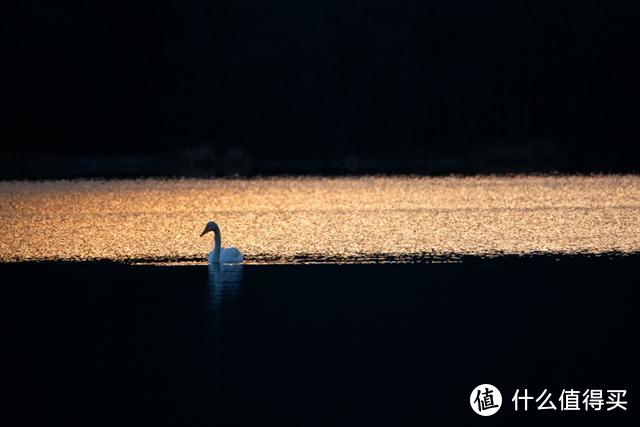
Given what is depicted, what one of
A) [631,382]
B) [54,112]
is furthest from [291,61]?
[631,382]

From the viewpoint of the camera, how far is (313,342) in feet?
49.3

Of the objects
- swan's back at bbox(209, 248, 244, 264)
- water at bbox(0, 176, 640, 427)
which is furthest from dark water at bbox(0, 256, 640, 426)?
swan's back at bbox(209, 248, 244, 264)

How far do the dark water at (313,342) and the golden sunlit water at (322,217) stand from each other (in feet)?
9.36

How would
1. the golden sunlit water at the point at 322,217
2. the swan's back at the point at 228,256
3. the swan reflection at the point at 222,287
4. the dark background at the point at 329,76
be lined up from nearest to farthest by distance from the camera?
1. the swan reflection at the point at 222,287
2. the swan's back at the point at 228,256
3. the golden sunlit water at the point at 322,217
4. the dark background at the point at 329,76

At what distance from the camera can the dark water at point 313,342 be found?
40.9ft

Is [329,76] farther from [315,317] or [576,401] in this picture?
[576,401]

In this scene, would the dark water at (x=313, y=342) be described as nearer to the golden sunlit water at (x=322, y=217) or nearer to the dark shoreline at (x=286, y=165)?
the golden sunlit water at (x=322, y=217)

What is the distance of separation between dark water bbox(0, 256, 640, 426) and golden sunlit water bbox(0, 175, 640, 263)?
9.36ft

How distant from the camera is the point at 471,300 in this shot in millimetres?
17750

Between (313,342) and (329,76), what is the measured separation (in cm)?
5257

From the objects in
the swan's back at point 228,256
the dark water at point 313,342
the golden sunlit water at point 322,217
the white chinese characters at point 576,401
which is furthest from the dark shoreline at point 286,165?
the white chinese characters at point 576,401

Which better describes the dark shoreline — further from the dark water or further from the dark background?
the dark water

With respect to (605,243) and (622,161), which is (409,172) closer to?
(622,161)

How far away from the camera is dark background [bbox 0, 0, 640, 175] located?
59.7m
